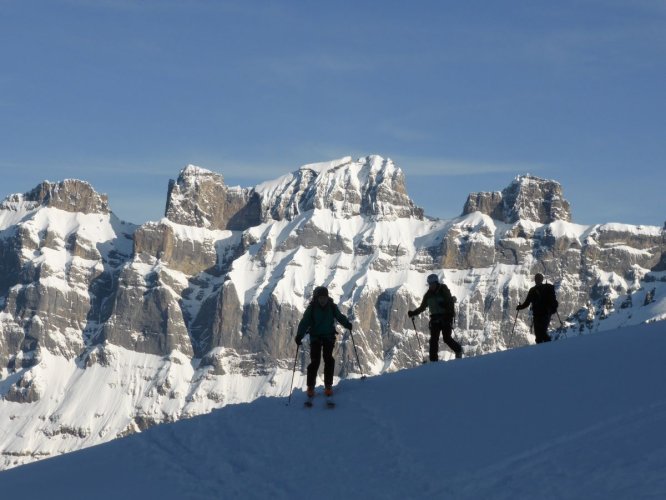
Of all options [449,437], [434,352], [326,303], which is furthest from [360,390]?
[434,352]

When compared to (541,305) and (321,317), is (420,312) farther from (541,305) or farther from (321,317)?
(321,317)

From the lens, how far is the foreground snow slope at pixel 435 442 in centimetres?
1583

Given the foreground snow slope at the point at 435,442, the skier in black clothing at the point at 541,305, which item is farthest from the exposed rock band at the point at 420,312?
the foreground snow slope at the point at 435,442

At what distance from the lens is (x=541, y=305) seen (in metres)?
29.6

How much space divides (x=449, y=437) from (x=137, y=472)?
539cm

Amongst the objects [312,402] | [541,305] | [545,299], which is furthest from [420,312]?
[312,402]

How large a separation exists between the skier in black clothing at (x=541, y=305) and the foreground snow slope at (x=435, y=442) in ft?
18.8

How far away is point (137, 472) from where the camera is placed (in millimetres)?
19625

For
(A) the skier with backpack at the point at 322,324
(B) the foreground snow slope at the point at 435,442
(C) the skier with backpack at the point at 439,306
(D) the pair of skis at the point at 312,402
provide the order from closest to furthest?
(B) the foreground snow slope at the point at 435,442
(D) the pair of skis at the point at 312,402
(A) the skier with backpack at the point at 322,324
(C) the skier with backpack at the point at 439,306

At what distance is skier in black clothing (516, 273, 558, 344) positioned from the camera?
1164 inches

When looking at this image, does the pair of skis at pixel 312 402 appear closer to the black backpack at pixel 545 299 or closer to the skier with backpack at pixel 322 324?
the skier with backpack at pixel 322 324

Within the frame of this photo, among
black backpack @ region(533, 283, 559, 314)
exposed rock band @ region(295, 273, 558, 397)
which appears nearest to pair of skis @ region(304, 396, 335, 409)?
exposed rock band @ region(295, 273, 558, 397)

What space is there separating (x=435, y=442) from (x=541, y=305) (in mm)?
12019

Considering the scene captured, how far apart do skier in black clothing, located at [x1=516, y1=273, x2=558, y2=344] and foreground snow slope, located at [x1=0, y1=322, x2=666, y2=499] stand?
5.73 metres
